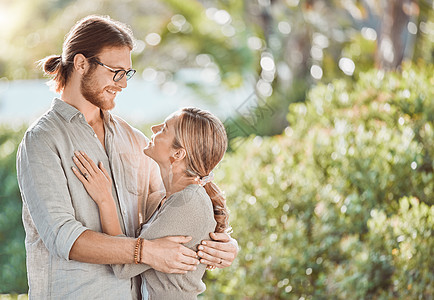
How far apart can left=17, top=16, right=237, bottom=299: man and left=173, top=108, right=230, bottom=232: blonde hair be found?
24 centimetres

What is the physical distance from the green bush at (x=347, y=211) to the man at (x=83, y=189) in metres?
1.84

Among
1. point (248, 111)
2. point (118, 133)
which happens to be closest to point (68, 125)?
point (118, 133)

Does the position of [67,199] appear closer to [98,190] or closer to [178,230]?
[98,190]

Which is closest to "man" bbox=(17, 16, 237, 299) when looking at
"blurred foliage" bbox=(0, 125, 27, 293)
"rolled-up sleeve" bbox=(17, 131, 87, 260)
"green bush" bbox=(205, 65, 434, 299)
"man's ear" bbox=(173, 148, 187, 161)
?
"rolled-up sleeve" bbox=(17, 131, 87, 260)

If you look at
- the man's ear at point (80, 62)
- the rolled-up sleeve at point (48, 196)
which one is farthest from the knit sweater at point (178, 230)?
the man's ear at point (80, 62)

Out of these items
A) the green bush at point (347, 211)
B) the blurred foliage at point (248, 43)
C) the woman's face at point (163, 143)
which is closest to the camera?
the woman's face at point (163, 143)

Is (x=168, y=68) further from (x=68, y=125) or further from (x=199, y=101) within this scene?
(x=68, y=125)

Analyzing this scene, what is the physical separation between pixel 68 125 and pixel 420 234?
238 centimetres

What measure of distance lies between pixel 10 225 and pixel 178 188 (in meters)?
6.45

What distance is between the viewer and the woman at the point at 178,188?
86.4 inches

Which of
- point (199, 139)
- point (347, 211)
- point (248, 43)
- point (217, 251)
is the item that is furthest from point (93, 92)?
point (248, 43)

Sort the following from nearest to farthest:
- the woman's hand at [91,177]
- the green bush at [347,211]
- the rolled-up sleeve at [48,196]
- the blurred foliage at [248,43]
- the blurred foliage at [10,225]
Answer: the rolled-up sleeve at [48,196]
the woman's hand at [91,177]
the green bush at [347,211]
the blurred foliage at [10,225]
the blurred foliage at [248,43]

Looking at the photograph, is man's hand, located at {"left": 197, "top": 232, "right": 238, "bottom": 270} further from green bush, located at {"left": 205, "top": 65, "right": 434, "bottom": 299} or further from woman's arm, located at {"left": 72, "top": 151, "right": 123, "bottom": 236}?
green bush, located at {"left": 205, "top": 65, "right": 434, "bottom": 299}

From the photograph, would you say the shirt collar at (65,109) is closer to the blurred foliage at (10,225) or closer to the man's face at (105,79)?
the man's face at (105,79)
